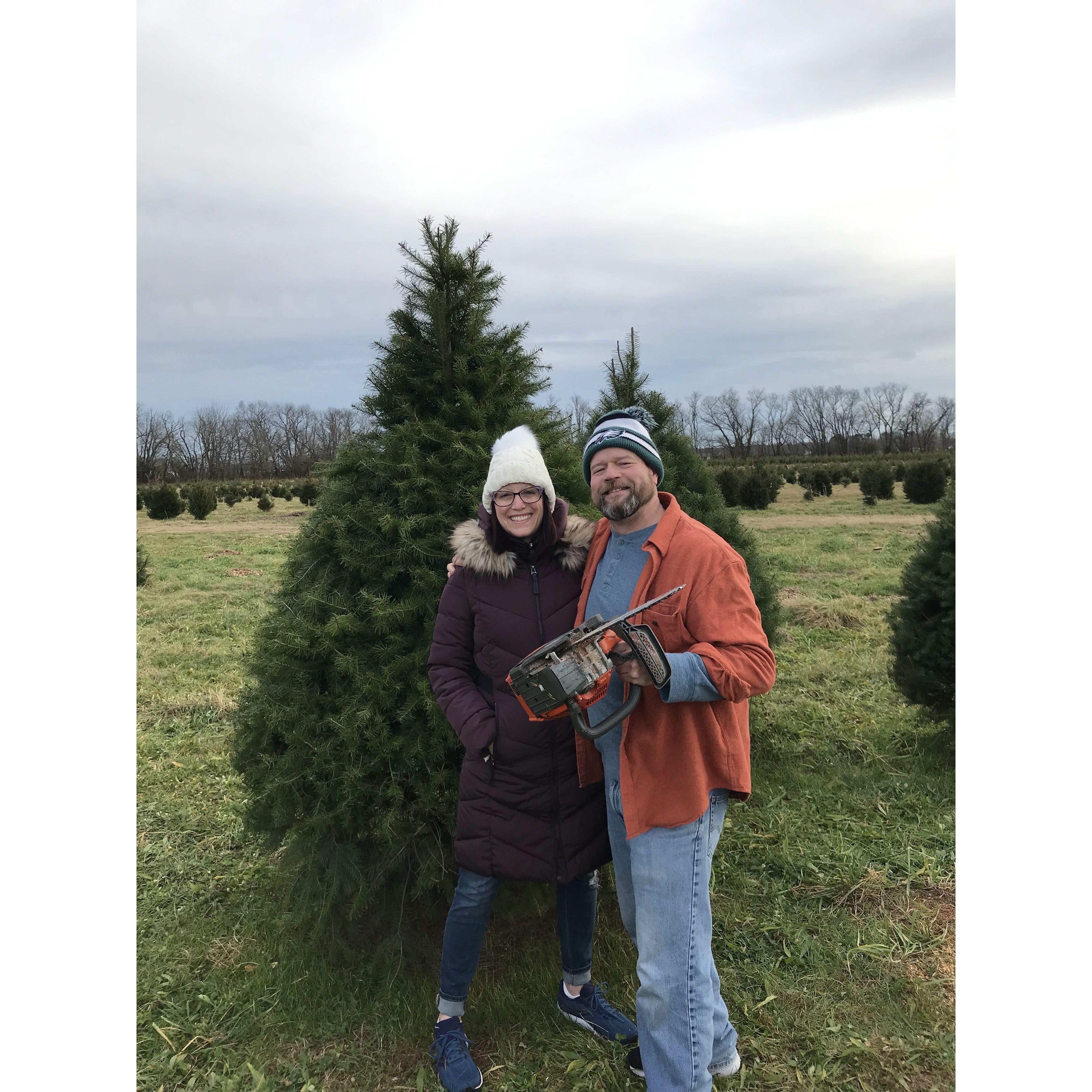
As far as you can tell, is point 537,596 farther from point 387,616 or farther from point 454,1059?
point 454,1059

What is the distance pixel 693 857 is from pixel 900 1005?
5.40ft

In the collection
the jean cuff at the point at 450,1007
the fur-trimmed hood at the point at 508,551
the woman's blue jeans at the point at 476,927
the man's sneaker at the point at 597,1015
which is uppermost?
the fur-trimmed hood at the point at 508,551

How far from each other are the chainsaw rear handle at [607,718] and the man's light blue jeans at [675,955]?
1.41 ft

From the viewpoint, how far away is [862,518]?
23844mm

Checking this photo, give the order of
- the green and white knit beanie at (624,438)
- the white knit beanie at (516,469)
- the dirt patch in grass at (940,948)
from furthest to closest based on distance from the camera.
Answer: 1. the dirt patch in grass at (940,948)
2. the white knit beanie at (516,469)
3. the green and white knit beanie at (624,438)

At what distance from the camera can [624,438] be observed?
2.47 metres

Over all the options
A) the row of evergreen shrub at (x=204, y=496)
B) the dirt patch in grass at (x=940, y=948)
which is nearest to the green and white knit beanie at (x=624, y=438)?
the dirt patch in grass at (x=940, y=948)

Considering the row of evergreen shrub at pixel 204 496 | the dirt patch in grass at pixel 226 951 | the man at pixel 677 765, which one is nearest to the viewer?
the man at pixel 677 765

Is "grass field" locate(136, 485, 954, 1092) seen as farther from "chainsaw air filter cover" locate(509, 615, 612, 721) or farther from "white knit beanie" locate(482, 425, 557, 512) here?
"chainsaw air filter cover" locate(509, 615, 612, 721)

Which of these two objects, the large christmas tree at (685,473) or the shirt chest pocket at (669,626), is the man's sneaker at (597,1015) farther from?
the large christmas tree at (685,473)

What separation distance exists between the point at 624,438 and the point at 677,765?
1028mm

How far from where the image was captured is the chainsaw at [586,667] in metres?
2.18

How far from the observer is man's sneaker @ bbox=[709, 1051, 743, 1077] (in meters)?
2.82
